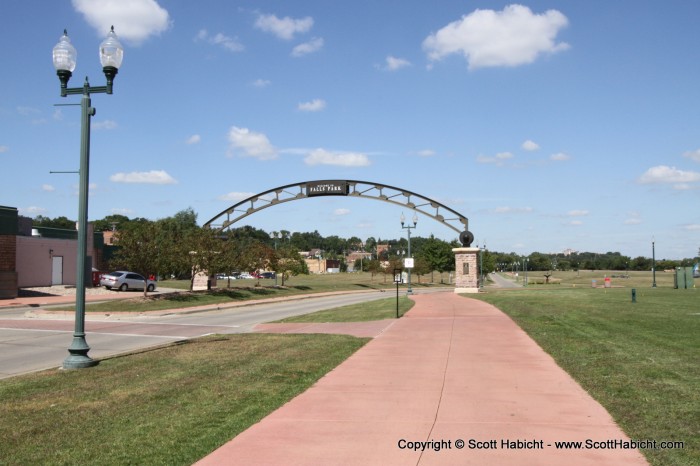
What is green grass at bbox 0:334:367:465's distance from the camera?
5.68 metres

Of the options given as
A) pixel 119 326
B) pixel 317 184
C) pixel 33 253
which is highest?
pixel 317 184

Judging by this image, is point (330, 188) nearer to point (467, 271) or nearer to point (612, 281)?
point (467, 271)

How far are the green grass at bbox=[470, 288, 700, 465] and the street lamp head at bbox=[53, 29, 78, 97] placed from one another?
10841mm

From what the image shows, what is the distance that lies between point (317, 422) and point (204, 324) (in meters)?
15.6

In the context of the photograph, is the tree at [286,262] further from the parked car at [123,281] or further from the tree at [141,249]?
the tree at [141,249]

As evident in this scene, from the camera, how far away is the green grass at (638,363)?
20.5 ft

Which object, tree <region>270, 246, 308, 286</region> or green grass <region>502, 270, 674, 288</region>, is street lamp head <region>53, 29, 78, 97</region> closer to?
tree <region>270, 246, 308, 286</region>

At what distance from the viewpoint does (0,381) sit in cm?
966

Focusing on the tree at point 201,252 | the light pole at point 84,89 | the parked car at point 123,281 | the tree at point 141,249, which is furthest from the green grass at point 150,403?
the parked car at point 123,281

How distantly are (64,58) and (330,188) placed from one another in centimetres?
2876

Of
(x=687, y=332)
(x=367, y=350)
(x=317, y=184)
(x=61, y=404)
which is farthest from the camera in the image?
(x=317, y=184)

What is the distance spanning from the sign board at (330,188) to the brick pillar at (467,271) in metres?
8.71

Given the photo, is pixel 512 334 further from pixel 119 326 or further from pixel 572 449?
pixel 119 326

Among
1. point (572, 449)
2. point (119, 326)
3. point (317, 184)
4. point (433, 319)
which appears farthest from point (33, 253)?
point (572, 449)
